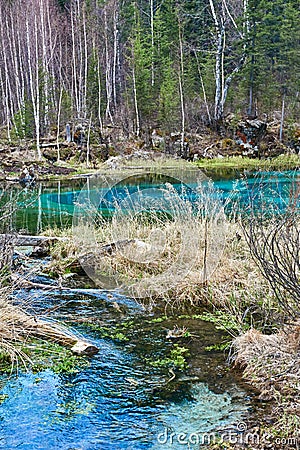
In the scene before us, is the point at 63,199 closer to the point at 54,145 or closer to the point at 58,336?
the point at 54,145

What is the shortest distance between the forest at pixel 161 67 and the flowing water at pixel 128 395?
63.9ft

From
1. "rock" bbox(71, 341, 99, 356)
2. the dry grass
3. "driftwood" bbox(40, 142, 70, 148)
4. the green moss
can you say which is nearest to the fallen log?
"rock" bbox(71, 341, 99, 356)

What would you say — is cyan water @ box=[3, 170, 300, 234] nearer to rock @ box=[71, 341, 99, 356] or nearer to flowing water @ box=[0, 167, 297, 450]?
flowing water @ box=[0, 167, 297, 450]

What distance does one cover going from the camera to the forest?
24438 mm

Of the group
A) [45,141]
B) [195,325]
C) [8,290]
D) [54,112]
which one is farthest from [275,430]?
[54,112]

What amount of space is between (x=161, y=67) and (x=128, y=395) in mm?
25687

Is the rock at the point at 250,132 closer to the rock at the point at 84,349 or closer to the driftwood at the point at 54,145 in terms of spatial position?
the driftwood at the point at 54,145

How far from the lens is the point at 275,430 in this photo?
9.48ft

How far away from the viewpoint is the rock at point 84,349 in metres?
4.11

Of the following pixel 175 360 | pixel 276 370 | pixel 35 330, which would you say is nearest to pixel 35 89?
pixel 35 330

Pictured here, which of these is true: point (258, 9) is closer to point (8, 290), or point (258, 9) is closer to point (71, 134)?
point (71, 134)

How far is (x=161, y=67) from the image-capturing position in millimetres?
27219

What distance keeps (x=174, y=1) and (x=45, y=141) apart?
41.5ft

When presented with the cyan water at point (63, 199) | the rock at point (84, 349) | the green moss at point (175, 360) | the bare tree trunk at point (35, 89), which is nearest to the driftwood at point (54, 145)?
the bare tree trunk at point (35, 89)
